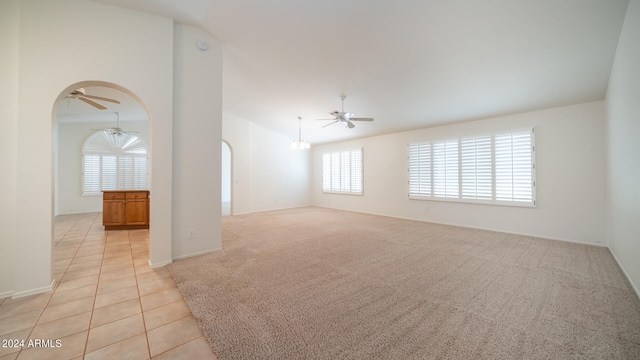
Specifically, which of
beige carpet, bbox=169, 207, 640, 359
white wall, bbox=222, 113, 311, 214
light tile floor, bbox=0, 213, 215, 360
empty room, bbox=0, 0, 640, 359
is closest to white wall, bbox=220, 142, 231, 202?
white wall, bbox=222, 113, 311, 214

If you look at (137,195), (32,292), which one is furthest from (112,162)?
(32,292)

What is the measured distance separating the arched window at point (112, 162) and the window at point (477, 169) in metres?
8.85

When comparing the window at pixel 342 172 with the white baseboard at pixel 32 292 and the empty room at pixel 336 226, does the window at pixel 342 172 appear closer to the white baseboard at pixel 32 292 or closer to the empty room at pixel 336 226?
the empty room at pixel 336 226

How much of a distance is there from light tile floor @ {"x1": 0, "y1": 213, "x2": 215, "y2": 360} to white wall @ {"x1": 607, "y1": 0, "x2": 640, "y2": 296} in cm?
414

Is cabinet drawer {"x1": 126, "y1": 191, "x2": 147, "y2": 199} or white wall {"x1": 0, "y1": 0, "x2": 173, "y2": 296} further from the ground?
white wall {"x1": 0, "y1": 0, "x2": 173, "y2": 296}

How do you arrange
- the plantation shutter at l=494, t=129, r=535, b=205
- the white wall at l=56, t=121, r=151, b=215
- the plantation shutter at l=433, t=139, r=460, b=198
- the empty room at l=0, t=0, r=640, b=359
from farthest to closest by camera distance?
1. the white wall at l=56, t=121, r=151, b=215
2. the plantation shutter at l=433, t=139, r=460, b=198
3. the plantation shutter at l=494, t=129, r=535, b=205
4. the empty room at l=0, t=0, r=640, b=359

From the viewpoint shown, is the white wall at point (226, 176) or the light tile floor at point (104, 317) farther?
the white wall at point (226, 176)

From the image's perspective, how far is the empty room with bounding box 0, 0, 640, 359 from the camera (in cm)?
172

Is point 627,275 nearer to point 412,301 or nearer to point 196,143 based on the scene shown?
point 412,301

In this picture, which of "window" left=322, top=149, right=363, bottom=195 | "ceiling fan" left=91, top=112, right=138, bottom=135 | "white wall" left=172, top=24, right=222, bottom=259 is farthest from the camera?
"window" left=322, top=149, right=363, bottom=195

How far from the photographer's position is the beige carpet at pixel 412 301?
1.52m

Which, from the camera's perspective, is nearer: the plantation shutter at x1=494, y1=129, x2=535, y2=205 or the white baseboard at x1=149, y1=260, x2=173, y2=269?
the white baseboard at x1=149, y1=260, x2=173, y2=269

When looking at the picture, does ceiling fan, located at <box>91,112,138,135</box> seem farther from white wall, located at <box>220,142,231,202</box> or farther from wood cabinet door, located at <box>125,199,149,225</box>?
white wall, located at <box>220,142,231,202</box>

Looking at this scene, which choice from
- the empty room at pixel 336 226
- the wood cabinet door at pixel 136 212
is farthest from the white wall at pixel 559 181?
the wood cabinet door at pixel 136 212
